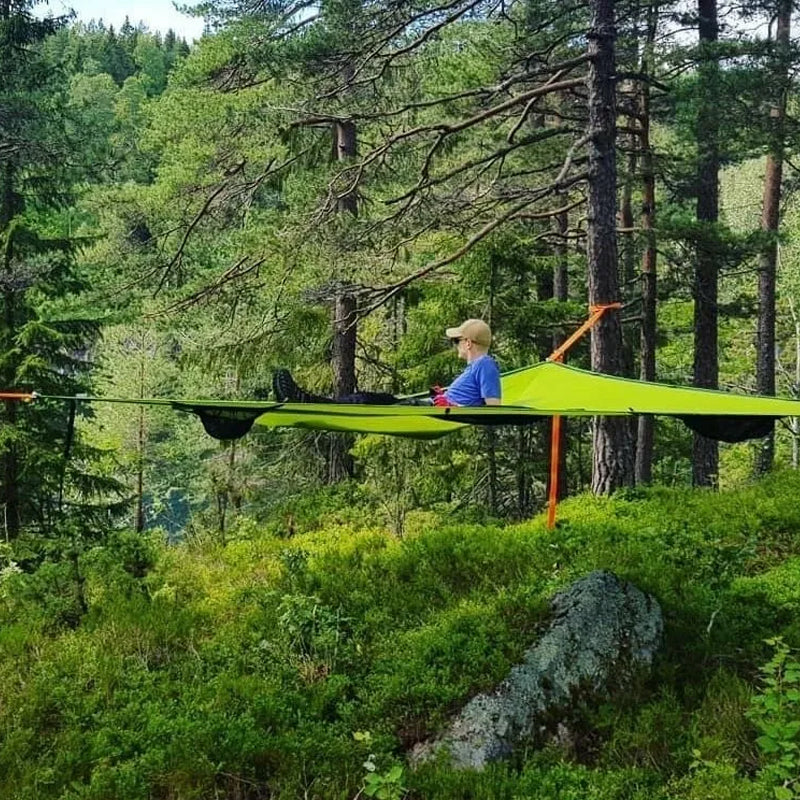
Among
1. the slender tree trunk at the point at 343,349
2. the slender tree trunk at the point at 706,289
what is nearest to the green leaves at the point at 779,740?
the slender tree trunk at the point at 706,289

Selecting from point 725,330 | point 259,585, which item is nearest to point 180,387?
point 725,330

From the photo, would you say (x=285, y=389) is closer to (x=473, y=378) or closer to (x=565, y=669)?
(x=473, y=378)

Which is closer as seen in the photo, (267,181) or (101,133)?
(267,181)

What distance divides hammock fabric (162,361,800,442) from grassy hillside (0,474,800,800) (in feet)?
3.21

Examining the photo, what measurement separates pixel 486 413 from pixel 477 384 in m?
0.69

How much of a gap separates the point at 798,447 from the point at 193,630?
16886 mm

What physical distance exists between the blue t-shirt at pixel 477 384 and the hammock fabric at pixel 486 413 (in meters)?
0.23

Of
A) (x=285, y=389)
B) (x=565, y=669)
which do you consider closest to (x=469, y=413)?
(x=285, y=389)

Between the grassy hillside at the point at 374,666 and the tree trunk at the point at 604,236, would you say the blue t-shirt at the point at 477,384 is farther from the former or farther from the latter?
the tree trunk at the point at 604,236

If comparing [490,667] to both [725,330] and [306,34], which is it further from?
[725,330]

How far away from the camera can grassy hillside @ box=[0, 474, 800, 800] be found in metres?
2.81

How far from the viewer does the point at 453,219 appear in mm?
6102

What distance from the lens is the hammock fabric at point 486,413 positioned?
3174 millimetres

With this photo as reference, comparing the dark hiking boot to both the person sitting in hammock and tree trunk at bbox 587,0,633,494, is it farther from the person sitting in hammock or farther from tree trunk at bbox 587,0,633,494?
tree trunk at bbox 587,0,633,494
